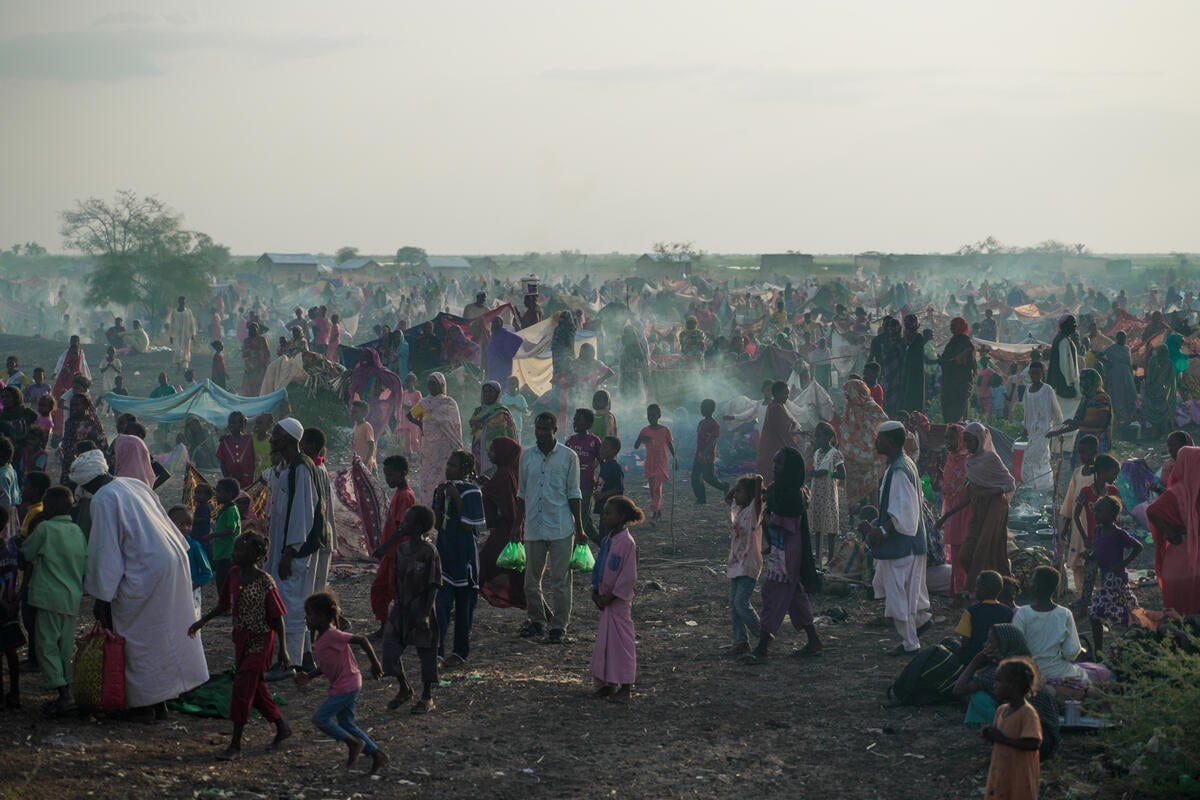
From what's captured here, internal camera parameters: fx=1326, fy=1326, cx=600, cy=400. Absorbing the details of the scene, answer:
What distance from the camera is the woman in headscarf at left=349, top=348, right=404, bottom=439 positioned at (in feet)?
51.6

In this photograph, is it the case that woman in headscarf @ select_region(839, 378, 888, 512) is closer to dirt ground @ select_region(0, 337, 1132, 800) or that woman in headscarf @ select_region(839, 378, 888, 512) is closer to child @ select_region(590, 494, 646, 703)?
dirt ground @ select_region(0, 337, 1132, 800)

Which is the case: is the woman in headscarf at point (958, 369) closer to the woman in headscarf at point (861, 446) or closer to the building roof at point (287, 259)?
the woman in headscarf at point (861, 446)

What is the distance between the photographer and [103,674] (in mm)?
7023

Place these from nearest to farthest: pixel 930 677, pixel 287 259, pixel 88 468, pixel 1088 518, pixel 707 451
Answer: pixel 88 468 → pixel 930 677 → pixel 1088 518 → pixel 707 451 → pixel 287 259

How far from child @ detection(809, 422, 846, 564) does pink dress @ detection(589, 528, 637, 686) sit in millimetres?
3926

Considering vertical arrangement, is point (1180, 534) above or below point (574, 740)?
above

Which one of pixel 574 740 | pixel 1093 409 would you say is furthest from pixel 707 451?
pixel 574 740

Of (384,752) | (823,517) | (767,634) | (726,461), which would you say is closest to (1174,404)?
(726,461)

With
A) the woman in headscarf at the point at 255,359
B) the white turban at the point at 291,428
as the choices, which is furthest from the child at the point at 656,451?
the woman in headscarf at the point at 255,359

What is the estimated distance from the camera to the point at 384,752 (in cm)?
696

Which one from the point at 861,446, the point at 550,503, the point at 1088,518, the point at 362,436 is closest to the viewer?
the point at 550,503

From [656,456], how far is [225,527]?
5794mm

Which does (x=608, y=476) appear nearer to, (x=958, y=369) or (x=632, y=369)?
(x=958, y=369)

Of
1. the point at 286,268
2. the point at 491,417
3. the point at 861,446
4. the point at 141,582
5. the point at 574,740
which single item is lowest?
the point at 574,740
